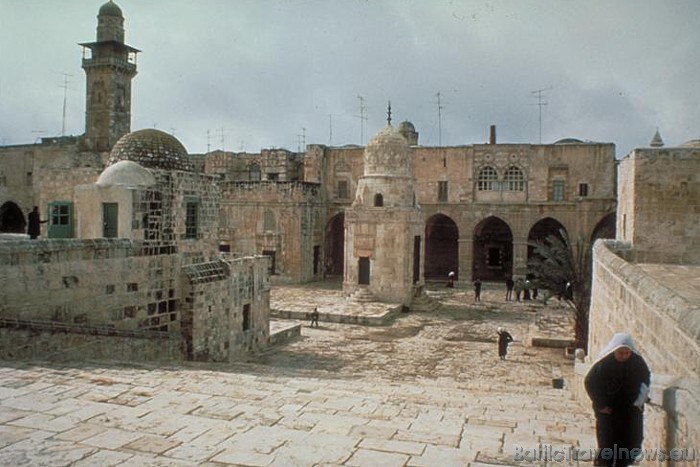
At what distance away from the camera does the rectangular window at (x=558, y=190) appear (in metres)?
29.5

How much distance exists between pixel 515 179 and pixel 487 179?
4.38ft

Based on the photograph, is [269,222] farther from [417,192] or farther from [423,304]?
[423,304]

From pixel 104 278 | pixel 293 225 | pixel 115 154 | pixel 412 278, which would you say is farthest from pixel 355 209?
pixel 104 278

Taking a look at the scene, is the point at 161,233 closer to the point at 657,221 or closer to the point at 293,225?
the point at 657,221

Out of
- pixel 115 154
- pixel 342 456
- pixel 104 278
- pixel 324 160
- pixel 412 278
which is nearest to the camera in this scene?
pixel 342 456

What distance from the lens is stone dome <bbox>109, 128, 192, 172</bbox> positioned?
1302cm

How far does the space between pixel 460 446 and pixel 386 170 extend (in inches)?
762

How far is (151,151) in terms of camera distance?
516 inches

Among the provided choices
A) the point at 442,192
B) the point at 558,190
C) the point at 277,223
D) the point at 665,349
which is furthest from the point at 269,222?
the point at 665,349

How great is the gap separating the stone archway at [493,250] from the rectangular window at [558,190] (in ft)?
14.9

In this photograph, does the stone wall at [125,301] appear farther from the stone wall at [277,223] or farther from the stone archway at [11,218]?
the stone archway at [11,218]

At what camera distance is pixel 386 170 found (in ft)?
77.7

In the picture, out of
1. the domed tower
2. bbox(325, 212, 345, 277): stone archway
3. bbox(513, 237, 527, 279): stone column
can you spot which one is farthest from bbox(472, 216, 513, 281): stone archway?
the domed tower

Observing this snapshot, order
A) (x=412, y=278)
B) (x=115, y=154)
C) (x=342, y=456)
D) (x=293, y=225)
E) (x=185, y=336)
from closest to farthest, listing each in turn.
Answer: (x=342, y=456)
(x=185, y=336)
(x=115, y=154)
(x=412, y=278)
(x=293, y=225)
